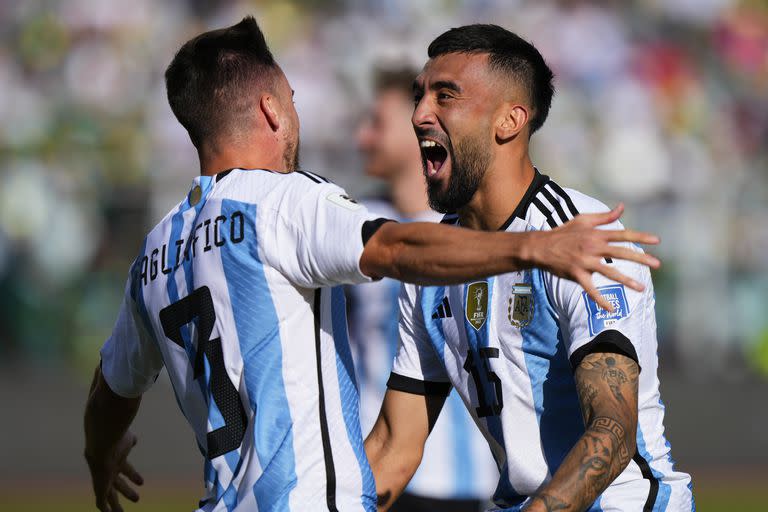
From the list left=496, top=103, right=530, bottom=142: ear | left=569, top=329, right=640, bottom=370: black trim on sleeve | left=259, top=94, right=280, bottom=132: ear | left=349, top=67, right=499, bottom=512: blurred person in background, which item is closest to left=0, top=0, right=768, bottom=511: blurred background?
left=349, top=67, right=499, bottom=512: blurred person in background

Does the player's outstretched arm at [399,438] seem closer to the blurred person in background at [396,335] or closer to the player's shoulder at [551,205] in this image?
the player's shoulder at [551,205]

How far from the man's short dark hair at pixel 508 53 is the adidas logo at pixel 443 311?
0.74 m

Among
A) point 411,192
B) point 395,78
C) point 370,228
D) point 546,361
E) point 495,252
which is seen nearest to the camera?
point 495,252

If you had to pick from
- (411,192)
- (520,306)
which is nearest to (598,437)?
(520,306)

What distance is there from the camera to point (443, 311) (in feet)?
13.9

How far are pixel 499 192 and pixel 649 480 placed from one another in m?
1.12

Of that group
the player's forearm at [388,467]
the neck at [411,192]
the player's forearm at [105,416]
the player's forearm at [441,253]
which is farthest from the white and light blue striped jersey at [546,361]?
the neck at [411,192]

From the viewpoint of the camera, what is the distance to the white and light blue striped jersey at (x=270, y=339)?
335cm

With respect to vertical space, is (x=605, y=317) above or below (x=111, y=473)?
above

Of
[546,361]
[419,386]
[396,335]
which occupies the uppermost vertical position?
[396,335]

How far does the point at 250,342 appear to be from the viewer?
135 inches

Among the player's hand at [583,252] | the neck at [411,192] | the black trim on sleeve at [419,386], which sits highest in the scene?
the neck at [411,192]

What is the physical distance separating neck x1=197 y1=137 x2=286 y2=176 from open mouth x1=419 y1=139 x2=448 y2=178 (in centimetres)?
72

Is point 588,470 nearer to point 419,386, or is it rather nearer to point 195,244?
point 419,386
